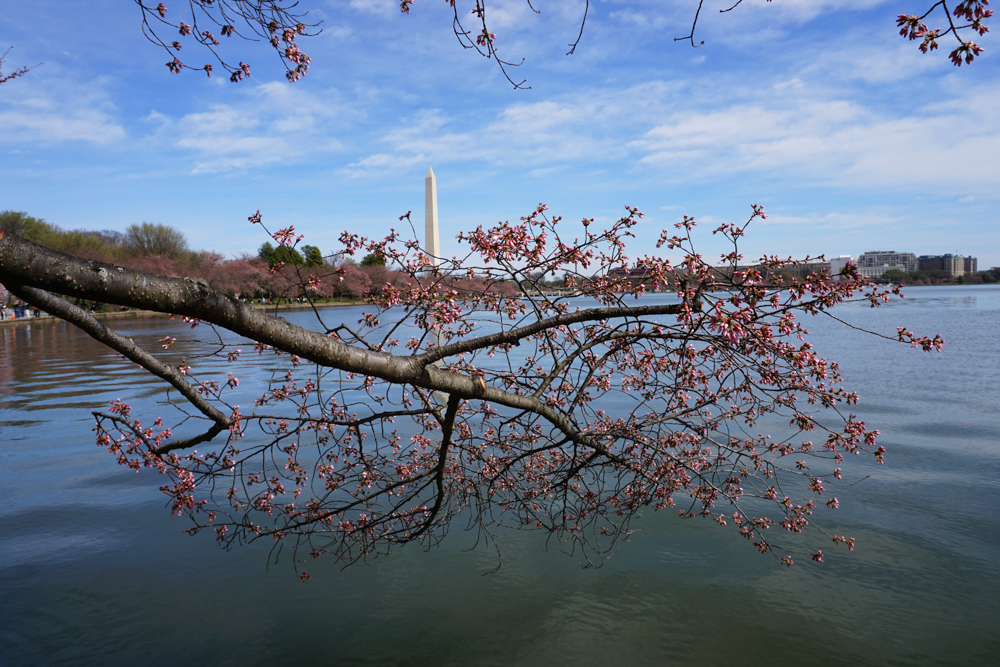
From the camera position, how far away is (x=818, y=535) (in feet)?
24.0

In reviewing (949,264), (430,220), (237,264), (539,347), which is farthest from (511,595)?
(949,264)

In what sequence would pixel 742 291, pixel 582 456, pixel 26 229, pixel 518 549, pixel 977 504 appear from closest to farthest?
pixel 742 291 < pixel 582 456 < pixel 518 549 < pixel 977 504 < pixel 26 229

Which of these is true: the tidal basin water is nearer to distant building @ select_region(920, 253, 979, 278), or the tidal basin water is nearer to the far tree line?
the far tree line

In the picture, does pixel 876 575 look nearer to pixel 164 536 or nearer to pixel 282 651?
pixel 282 651

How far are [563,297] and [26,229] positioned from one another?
5255cm

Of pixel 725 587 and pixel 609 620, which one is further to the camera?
pixel 725 587

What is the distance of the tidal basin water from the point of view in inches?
195

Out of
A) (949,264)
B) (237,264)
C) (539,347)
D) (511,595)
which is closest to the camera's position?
(539,347)

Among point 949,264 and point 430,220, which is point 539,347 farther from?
point 949,264

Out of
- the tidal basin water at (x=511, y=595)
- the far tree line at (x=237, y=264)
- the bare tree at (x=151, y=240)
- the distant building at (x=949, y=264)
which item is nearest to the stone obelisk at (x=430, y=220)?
the far tree line at (x=237, y=264)

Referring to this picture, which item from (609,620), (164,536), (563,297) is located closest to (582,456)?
(563,297)

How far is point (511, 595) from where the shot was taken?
580 centimetres

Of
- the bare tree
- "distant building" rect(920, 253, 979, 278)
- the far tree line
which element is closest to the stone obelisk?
the far tree line

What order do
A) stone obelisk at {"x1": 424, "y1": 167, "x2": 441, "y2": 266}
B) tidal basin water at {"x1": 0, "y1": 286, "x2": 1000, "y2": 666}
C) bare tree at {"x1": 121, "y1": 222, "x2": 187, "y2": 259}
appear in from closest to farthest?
tidal basin water at {"x1": 0, "y1": 286, "x2": 1000, "y2": 666}, stone obelisk at {"x1": 424, "y1": 167, "x2": 441, "y2": 266}, bare tree at {"x1": 121, "y1": 222, "x2": 187, "y2": 259}
